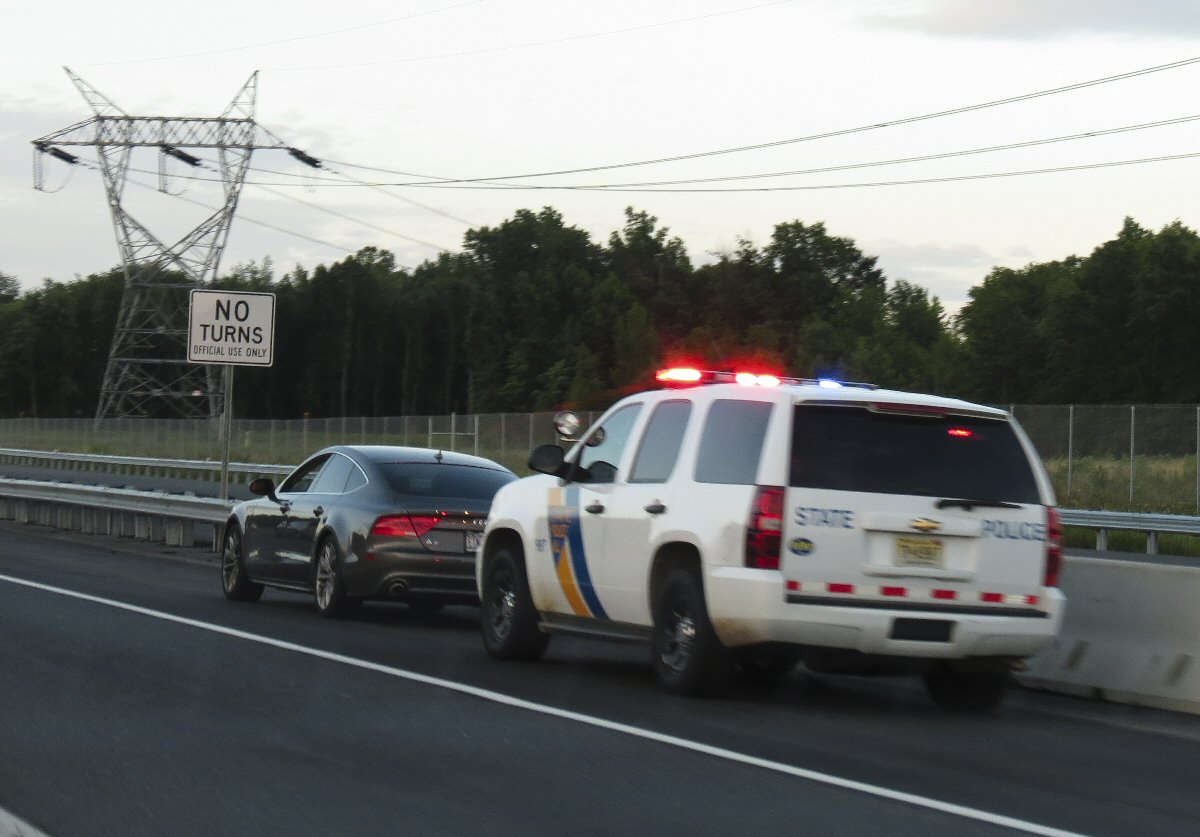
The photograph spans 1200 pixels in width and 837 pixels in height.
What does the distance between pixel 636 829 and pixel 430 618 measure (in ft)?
32.6

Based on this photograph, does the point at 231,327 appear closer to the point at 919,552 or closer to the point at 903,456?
the point at 903,456

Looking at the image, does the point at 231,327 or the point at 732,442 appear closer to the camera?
the point at 732,442

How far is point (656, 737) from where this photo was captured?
905cm

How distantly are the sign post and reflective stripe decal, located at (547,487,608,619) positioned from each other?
12302 millimetres

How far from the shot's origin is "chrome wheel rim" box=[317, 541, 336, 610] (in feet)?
51.0

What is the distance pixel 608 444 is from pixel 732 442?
5.24ft

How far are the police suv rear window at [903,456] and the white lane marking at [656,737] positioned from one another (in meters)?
1.72

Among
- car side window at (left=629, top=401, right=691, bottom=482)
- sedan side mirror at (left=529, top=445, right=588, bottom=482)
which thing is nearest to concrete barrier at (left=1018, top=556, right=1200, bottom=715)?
car side window at (left=629, top=401, right=691, bottom=482)

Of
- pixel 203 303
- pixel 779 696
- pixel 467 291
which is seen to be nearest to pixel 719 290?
pixel 467 291

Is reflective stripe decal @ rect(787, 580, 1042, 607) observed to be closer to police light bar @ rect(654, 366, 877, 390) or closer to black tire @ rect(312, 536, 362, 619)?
police light bar @ rect(654, 366, 877, 390)

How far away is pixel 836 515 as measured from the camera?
10117 mm

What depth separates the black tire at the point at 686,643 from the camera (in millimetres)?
10398

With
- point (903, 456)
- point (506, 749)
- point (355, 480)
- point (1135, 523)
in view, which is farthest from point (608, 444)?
point (1135, 523)

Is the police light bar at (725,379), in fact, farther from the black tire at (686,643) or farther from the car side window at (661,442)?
the black tire at (686,643)
